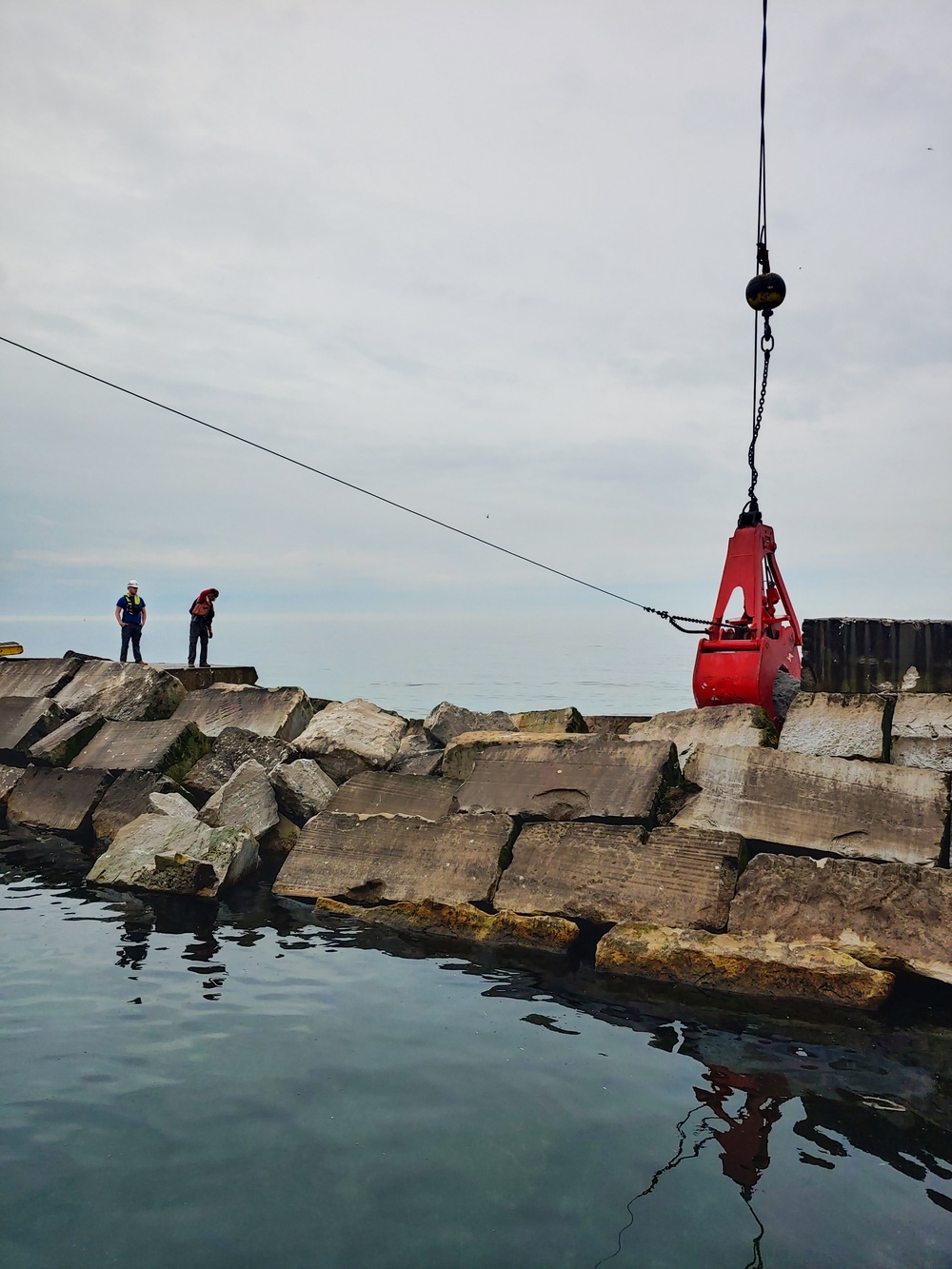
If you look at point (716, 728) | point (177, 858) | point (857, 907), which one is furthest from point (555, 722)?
point (857, 907)

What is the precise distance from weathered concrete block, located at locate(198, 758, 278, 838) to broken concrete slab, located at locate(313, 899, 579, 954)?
1813 millimetres

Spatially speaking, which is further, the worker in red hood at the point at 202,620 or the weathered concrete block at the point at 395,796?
the worker in red hood at the point at 202,620

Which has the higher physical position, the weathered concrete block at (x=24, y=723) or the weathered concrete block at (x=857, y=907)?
the weathered concrete block at (x=24, y=723)

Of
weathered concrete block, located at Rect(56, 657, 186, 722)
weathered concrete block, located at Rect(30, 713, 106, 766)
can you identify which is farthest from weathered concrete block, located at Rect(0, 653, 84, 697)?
weathered concrete block, located at Rect(30, 713, 106, 766)

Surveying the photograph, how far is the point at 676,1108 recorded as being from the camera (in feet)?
11.9

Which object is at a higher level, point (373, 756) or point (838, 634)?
point (838, 634)

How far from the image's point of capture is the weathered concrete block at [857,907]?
471 centimetres

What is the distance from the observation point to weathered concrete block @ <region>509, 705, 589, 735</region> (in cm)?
820

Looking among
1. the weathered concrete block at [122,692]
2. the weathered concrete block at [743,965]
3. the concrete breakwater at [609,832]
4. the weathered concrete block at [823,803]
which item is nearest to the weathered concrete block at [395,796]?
the concrete breakwater at [609,832]

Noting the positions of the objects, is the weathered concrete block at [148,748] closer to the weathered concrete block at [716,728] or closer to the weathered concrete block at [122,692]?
the weathered concrete block at [122,692]

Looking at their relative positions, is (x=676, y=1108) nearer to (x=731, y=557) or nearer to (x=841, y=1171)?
(x=841, y=1171)

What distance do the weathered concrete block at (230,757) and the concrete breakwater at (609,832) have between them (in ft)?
0.07

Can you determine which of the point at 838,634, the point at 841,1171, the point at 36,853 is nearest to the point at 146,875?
the point at 36,853

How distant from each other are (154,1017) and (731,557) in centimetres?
623
